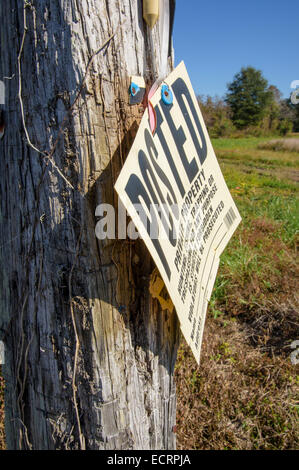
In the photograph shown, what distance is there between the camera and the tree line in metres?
24.9

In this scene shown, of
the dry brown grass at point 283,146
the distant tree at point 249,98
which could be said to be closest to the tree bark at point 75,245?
the dry brown grass at point 283,146

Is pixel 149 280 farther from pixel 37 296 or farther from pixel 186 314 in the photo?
pixel 37 296

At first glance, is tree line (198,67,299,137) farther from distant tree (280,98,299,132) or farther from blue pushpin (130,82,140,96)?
blue pushpin (130,82,140,96)

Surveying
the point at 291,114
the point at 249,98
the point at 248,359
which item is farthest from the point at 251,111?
the point at 248,359

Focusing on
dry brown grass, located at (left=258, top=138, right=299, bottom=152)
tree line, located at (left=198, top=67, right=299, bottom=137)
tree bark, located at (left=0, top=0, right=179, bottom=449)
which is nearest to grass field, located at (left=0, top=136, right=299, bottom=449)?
tree bark, located at (left=0, top=0, right=179, bottom=449)

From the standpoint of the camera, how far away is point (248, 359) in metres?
2.51

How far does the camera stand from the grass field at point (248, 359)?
2.05 m

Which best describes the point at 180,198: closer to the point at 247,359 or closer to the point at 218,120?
the point at 247,359

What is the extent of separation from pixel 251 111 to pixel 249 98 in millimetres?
1532

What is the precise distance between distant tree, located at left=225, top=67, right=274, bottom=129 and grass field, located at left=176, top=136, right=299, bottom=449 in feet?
90.4
